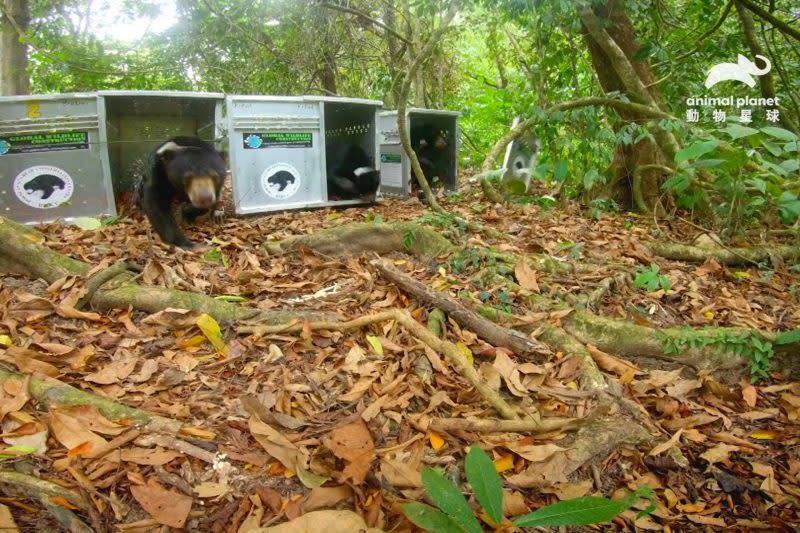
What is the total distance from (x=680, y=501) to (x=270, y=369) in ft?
6.14

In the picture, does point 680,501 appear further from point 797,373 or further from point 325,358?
point 325,358

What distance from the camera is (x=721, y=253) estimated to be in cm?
448

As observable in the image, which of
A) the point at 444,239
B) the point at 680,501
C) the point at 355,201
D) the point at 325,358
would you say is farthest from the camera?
the point at 355,201

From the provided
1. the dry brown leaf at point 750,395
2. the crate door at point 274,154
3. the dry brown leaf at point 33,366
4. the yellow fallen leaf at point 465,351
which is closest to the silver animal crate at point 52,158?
the crate door at point 274,154

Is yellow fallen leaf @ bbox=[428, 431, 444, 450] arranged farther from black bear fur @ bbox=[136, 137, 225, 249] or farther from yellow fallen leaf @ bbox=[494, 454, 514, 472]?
black bear fur @ bbox=[136, 137, 225, 249]

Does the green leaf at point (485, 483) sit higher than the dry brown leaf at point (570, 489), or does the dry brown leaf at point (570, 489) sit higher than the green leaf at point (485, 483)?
the green leaf at point (485, 483)

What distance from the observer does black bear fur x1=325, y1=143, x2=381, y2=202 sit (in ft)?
22.7

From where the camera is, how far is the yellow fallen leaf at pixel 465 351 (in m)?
2.70

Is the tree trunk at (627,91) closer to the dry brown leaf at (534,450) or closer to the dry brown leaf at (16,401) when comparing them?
the dry brown leaf at (534,450)

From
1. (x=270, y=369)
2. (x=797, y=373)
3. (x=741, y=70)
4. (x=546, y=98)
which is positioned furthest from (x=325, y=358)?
(x=741, y=70)

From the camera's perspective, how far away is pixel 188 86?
884 cm

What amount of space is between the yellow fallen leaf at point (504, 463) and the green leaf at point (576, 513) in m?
0.59

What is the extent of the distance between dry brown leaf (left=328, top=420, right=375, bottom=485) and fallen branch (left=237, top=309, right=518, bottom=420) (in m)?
0.61

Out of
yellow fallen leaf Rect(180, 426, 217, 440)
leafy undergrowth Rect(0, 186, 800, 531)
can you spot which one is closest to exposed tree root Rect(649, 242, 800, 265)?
leafy undergrowth Rect(0, 186, 800, 531)
